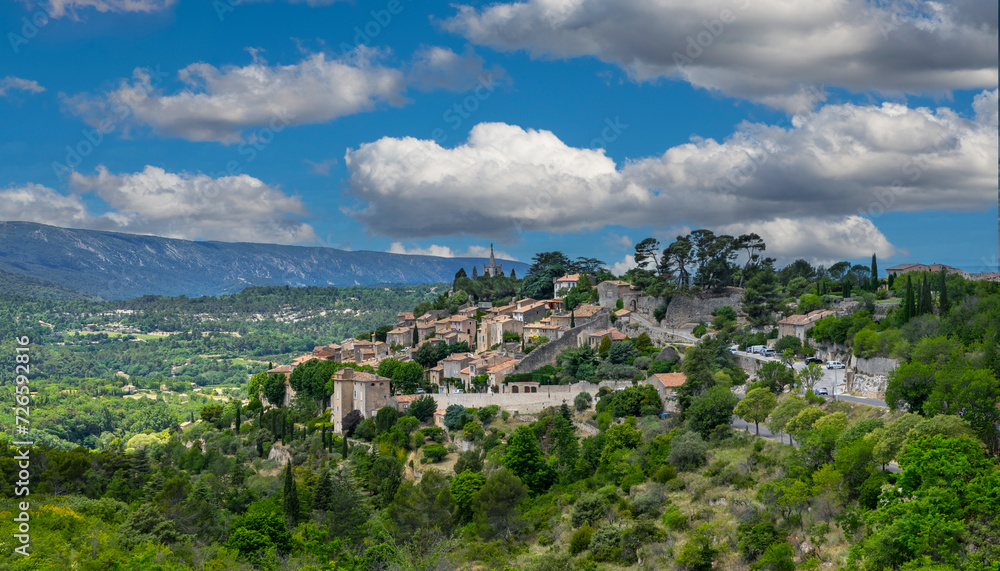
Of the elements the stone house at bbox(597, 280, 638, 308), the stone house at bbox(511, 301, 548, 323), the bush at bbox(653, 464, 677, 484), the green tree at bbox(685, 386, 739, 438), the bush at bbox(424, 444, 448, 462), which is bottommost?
the bush at bbox(424, 444, 448, 462)

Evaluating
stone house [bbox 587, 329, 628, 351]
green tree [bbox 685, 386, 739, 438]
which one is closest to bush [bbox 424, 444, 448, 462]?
stone house [bbox 587, 329, 628, 351]

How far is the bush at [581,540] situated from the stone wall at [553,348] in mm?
22333

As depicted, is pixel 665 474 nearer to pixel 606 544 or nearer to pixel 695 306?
pixel 606 544

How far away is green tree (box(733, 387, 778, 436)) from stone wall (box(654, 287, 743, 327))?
2503 centimetres

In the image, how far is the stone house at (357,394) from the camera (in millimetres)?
55250

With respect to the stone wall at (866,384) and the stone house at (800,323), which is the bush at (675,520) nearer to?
the stone wall at (866,384)

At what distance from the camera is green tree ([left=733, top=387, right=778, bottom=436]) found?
117 ft

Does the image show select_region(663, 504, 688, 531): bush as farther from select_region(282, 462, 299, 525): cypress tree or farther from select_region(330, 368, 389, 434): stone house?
select_region(330, 368, 389, 434): stone house

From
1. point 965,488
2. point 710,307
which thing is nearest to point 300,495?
point 965,488

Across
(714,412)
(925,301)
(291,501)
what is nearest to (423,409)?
(291,501)

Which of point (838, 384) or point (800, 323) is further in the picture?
point (800, 323)

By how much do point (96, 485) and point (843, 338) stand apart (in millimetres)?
44694

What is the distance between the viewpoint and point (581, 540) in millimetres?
31641

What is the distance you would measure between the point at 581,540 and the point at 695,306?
34.0m
